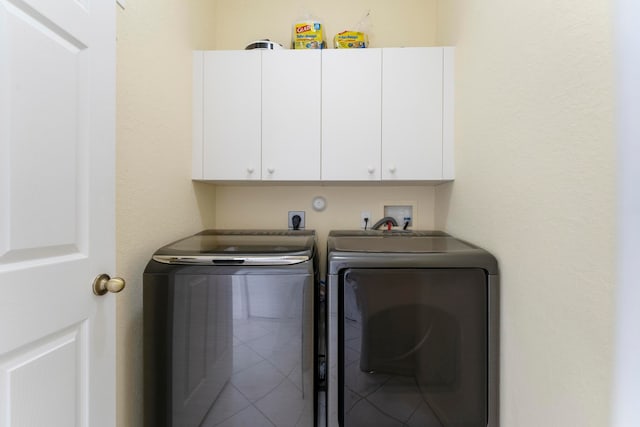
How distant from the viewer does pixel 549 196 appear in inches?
30.1

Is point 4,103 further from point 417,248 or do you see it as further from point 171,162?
point 417,248

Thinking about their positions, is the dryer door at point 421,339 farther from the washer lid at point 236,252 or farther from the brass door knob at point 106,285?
the brass door knob at point 106,285

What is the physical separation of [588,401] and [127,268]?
133 cm

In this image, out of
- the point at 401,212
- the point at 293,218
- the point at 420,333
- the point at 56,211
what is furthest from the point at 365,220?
the point at 56,211

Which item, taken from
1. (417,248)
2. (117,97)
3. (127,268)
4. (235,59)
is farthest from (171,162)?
(417,248)

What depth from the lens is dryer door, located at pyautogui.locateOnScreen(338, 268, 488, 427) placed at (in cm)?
103

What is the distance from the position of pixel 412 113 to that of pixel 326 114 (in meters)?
0.43

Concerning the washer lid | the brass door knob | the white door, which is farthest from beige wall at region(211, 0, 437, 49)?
the brass door knob

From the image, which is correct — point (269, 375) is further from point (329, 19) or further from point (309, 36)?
point (329, 19)

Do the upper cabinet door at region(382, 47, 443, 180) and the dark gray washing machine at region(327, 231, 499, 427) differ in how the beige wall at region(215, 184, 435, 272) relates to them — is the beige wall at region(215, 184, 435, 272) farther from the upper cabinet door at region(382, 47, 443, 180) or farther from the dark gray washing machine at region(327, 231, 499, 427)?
the dark gray washing machine at region(327, 231, 499, 427)

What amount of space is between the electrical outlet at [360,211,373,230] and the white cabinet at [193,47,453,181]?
36 cm

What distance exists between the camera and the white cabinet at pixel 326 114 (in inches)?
57.8

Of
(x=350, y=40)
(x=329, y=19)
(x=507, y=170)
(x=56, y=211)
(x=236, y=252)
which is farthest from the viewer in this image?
(x=329, y=19)

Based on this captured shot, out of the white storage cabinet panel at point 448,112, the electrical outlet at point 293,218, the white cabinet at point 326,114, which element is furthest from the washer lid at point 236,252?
the white storage cabinet panel at point 448,112
